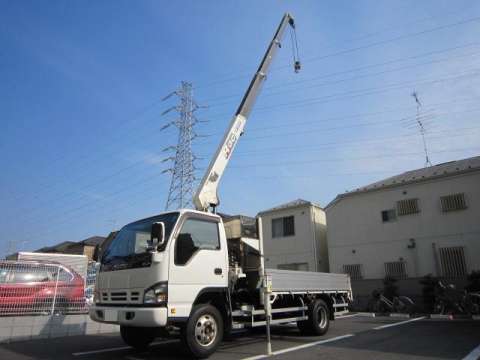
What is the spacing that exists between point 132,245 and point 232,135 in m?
4.88

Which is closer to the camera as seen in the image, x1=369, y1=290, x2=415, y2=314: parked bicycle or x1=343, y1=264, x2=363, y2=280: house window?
x1=369, y1=290, x2=415, y2=314: parked bicycle

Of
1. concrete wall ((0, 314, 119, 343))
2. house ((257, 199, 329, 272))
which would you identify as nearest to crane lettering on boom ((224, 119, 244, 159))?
concrete wall ((0, 314, 119, 343))

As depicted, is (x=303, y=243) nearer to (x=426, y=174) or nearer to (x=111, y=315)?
(x=426, y=174)

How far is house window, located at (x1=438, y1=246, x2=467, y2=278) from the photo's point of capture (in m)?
17.1

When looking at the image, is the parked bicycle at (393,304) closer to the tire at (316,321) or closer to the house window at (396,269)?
the house window at (396,269)

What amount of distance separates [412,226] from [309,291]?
11.9 metres

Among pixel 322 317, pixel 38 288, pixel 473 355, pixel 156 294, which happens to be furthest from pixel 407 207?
pixel 38 288

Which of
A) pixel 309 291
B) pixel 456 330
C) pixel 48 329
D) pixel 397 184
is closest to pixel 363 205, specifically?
pixel 397 184

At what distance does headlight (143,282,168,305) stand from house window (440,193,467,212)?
16.1 m

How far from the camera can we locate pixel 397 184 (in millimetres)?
19703

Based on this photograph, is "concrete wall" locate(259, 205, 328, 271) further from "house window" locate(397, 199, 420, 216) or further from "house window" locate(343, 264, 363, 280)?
"house window" locate(397, 199, 420, 216)

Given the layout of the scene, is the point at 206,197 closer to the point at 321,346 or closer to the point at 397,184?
the point at 321,346

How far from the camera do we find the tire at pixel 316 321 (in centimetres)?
889

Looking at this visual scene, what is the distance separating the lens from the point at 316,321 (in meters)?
8.91
